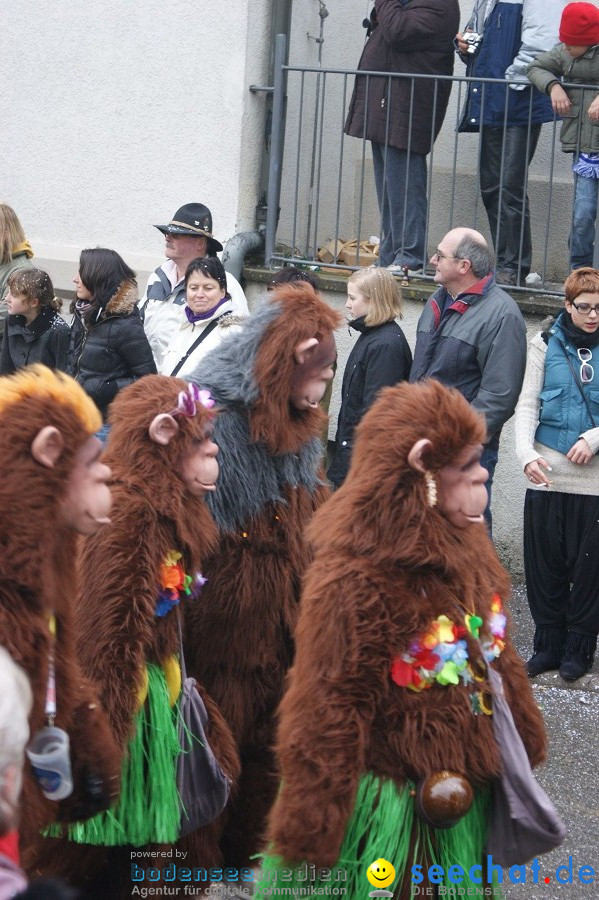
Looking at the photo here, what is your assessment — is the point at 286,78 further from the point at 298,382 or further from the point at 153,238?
the point at 298,382

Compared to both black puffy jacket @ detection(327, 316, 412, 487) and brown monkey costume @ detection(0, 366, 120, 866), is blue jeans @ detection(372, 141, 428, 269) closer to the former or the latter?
black puffy jacket @ detection(327, 316, 412, 487)

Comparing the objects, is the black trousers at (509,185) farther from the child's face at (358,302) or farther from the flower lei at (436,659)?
the flower lei at (436,659)

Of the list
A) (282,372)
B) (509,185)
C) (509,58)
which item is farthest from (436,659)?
(509,58)

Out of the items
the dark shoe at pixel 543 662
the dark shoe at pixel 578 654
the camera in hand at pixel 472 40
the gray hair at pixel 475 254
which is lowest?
the dark shoe at pixel 543 662

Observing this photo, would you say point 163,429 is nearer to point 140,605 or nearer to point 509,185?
point 140,605

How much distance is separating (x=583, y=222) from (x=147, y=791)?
190 inches

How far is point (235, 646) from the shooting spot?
3924mm

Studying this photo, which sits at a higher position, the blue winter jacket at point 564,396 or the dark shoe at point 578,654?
the blue winter jacket at point 564,396

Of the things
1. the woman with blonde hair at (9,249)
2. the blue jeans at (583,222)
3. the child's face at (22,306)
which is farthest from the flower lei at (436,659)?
the woman with blonde hair at (9,249)

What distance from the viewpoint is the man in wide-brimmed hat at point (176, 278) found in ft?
20.6

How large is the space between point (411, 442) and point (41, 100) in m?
6.66

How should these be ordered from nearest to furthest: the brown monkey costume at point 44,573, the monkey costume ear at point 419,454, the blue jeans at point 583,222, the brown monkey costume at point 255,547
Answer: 1. the brown monkey costume at point 44,573
2. the monkey costume ear at point 419,454
3. the brown monkey costume at point 255,547
4. the blue jeans at point 583,222

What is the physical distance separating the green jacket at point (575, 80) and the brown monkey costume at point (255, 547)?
343 cm

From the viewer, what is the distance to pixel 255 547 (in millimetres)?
3961
